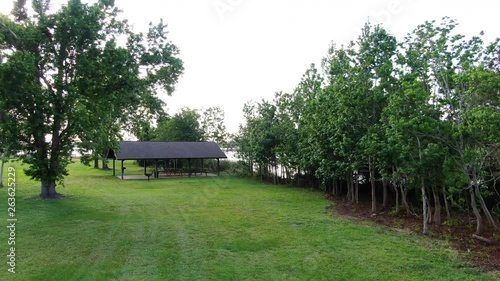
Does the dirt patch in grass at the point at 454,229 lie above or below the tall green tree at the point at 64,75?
below

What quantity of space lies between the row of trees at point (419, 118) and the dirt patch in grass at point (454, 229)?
1.24ft

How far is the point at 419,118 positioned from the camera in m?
8.12

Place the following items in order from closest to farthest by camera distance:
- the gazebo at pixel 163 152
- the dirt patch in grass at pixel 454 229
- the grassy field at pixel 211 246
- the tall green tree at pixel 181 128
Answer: the grassy field at pixel 211 246 < the dirt patch in grass at pixel 454 229 < the gazebo at pixel 163 152 < the tall green tree at pixel 181 128

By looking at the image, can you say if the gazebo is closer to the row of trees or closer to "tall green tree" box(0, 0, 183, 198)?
"tall green tree" box(0, 0, 183, 198)

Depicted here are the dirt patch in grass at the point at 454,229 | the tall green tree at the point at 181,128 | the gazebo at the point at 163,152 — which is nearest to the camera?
the dirt patch in grass at the point at 454,229

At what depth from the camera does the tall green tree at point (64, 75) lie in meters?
12.2

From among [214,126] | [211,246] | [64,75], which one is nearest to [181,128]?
[214,126]

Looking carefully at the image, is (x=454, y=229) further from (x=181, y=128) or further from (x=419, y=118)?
(x=181, y=128)

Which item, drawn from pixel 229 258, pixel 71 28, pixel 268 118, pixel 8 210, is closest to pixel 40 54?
pixel 71 28

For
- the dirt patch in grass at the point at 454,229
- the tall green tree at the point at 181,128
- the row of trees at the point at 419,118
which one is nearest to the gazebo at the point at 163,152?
the tall green tree at the point at 181,128

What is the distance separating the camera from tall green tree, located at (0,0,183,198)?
1219 centimetres

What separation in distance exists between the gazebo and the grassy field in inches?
535

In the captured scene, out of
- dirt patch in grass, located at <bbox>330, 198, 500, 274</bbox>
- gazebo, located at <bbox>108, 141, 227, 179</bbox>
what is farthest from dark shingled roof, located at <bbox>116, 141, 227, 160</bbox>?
dirt patch in grass, located at <bbox>330, 198, 500, 274</bbox>

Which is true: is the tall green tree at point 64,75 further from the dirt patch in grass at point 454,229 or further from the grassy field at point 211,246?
the dirt patch in grass at point 454,229
